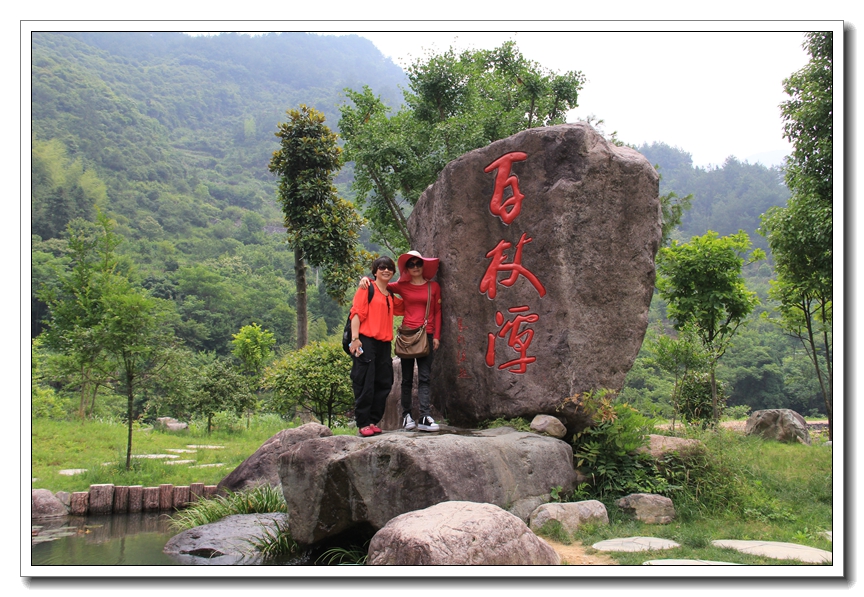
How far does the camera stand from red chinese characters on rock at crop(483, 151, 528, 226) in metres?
5.87

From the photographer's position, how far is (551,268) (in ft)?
18.7

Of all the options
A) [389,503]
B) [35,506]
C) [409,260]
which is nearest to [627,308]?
[409,260]

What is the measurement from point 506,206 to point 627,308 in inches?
56.6

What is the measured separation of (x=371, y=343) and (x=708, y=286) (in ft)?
20.5

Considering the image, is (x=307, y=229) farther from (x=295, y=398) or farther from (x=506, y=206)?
(x=506, y=206)

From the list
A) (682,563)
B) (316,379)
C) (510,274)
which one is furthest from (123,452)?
(682,563)

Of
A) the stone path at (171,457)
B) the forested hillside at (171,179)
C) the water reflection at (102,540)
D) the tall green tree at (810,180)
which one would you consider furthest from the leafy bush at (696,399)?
the forested hillside at (171,179)

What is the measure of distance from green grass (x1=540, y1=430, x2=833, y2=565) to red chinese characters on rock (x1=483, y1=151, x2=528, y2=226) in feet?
8.65

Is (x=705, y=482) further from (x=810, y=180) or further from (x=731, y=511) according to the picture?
(x=810, y=180)

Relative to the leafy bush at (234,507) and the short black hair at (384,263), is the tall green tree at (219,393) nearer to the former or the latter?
the leafy bush at (234,507)

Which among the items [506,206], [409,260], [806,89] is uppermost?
[806,89]

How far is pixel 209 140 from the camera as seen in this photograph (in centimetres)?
4859

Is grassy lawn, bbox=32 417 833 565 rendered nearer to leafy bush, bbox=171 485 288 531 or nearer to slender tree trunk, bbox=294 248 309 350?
leafy bush, bbox=171 485 288 531

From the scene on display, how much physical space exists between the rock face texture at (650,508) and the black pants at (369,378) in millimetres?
2160
